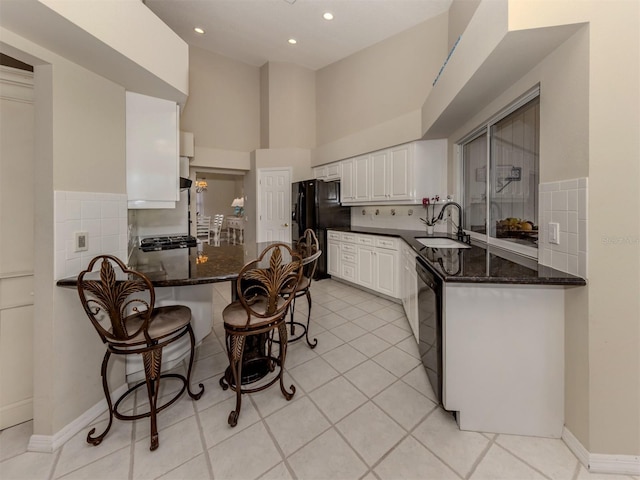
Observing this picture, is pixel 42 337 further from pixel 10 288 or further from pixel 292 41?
pixel 292 41

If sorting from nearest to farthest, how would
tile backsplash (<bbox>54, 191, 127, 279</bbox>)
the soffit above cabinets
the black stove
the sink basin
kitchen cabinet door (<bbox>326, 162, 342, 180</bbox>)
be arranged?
the soffit above cabinets, tile backsplash (<bbox>54, 191, 127, 279</bbox>), the black stove, the sink basin, kitchen cabinet door (<bbox>326, 162, 342, 180</bbox>)

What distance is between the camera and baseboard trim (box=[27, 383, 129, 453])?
4.67ft

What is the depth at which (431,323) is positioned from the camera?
176 cm

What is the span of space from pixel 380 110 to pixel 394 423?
164 inches

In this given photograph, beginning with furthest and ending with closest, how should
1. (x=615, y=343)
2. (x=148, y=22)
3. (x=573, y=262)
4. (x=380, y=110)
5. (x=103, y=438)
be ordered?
(x=380, y=110), (x=148, y=22), (x=103, y=438), (x=573, y=262), (x=615, y=343)

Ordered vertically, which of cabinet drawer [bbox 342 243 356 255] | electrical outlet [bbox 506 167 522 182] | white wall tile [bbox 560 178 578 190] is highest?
electrical outlet [bbox 506 167 522 182]

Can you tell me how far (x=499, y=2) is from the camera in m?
1.47

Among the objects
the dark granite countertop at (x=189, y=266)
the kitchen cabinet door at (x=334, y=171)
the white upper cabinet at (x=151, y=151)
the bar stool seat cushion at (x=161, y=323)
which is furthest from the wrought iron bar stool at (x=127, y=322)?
the kitchen cabinet door at (x=334, y=171)

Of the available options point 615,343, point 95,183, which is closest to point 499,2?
point 615,343

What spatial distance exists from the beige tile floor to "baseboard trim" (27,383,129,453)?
3 cm

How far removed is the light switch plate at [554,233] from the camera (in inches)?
58.1

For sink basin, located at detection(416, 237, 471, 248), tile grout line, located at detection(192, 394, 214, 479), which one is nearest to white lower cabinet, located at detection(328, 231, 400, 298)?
sink basin, located at detection(416, 237, 471, 248)

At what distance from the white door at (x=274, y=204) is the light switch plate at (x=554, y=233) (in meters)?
4.30

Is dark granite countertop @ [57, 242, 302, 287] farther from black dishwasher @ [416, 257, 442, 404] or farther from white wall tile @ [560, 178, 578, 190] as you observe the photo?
white wall tile @ [560, 178, 578, 190]
